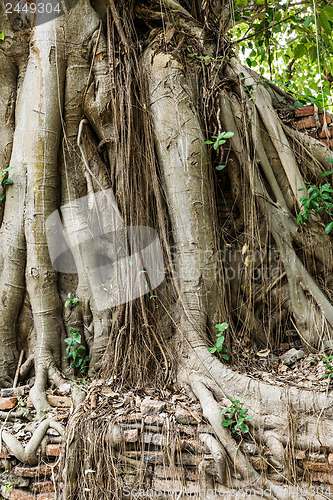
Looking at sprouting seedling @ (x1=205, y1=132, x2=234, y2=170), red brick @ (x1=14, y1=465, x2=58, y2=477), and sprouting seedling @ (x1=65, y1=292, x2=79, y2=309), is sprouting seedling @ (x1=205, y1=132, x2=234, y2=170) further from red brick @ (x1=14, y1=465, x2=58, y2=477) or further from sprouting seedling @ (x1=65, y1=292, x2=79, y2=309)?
red brick @ (x1=14, y1=465, x2=58, y2=477)

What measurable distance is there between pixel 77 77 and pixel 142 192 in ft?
3.20

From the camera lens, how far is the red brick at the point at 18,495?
2234 millimetres

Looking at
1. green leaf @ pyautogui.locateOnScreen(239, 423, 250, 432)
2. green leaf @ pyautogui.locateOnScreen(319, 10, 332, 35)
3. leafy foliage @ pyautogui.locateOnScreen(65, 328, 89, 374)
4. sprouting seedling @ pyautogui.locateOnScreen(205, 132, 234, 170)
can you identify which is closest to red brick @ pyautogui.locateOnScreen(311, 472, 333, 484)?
green leaf @ pyautogui.locateOnScreen(239, 423, 250, 432)

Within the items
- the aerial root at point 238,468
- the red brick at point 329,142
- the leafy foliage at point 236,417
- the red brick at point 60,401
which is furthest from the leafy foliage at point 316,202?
the red brick at point 60,401

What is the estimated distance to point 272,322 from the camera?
311 cm

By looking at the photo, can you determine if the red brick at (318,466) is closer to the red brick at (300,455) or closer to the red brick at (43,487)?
the red brick at (300,455)

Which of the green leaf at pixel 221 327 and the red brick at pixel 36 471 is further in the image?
the green leaf at pixel 221 327

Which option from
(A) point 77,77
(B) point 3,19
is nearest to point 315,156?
(A) point 77,77

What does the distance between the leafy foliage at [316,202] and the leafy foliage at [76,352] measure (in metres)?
1.73

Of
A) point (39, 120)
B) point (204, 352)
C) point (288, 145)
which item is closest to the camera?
point (204, 352)

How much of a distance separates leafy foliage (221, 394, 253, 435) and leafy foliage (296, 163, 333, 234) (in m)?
1.40

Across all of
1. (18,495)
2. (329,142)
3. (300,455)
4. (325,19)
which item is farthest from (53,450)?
(325,19)

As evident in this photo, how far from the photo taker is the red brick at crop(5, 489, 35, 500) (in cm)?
223

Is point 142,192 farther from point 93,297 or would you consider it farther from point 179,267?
point 93,297
